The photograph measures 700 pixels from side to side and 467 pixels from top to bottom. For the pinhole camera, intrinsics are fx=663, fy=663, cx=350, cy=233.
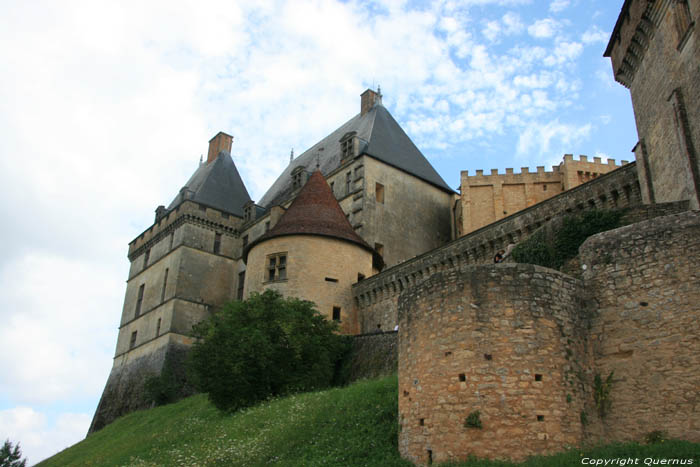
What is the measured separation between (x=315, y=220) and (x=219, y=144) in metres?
22.7

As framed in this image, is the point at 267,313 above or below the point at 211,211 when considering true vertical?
below

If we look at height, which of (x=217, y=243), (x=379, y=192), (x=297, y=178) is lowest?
(x=217, y=243)

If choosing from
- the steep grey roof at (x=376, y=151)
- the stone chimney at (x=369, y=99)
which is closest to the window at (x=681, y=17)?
the steep grey roof at (x=376, y=151)

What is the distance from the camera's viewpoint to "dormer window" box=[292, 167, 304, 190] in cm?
4188

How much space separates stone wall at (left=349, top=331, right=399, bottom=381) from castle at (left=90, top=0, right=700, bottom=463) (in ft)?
15.4

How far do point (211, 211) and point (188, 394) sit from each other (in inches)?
491

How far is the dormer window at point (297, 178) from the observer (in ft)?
137

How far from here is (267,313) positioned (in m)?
22.5

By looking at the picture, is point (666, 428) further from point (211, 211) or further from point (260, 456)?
point (211, 211)

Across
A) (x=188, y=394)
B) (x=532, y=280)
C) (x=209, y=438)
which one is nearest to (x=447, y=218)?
(x=188, y=394)

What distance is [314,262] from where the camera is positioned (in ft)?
94.8

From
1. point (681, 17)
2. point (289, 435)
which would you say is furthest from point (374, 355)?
point (681, 17)

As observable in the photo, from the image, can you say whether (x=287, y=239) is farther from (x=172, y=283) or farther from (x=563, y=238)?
(x=563, y=238)

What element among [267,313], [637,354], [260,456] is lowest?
[260,456]
